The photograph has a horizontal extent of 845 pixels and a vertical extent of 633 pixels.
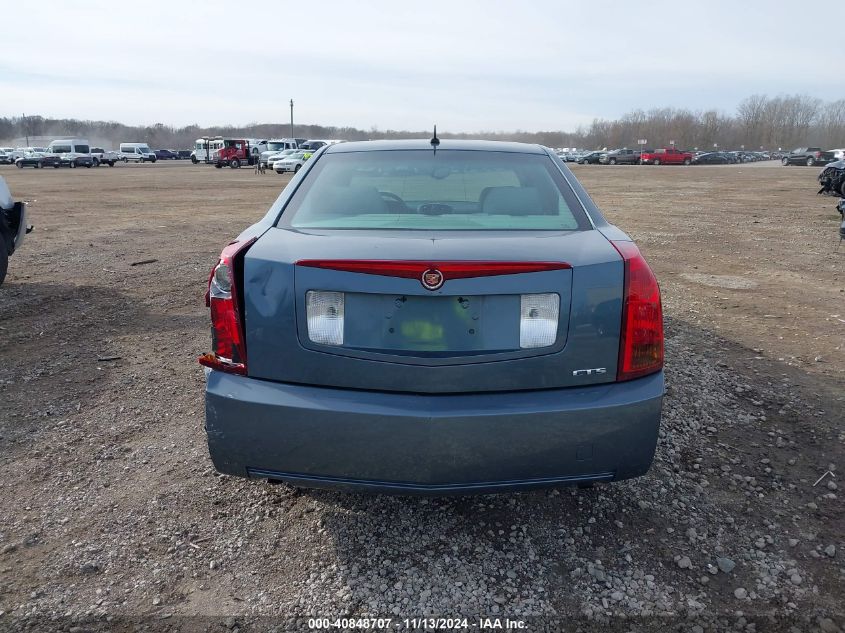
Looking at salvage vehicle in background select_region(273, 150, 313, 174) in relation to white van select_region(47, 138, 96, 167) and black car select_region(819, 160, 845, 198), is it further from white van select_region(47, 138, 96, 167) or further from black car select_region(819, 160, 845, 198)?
black car select_region(819, 160, 845, 198)

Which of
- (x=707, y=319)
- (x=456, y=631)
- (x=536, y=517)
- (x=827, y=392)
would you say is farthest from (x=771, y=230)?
(x=456, y=631)

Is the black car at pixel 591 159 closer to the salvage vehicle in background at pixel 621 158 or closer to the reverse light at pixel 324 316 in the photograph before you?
the salvage vehicle in background at pixel 621 158

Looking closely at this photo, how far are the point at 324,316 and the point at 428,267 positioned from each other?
43 centimetres

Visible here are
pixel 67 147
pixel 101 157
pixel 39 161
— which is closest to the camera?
pixel 39 161

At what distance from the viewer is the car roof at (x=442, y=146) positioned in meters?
3.50

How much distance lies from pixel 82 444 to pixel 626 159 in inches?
2719

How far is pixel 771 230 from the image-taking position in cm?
1280

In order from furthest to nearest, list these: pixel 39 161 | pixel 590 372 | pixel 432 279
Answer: pixel 39 161
pixel 590 372
pixel 432 279

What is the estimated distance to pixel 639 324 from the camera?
2385 millimetres

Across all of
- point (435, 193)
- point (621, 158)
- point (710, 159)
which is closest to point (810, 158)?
point (710, 159)

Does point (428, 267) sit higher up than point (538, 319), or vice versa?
point (428, 267)

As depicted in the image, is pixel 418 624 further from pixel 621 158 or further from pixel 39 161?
pixel 621 158

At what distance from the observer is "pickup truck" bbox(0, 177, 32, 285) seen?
6.61m

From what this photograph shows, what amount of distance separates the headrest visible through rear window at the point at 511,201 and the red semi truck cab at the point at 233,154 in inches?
2145
